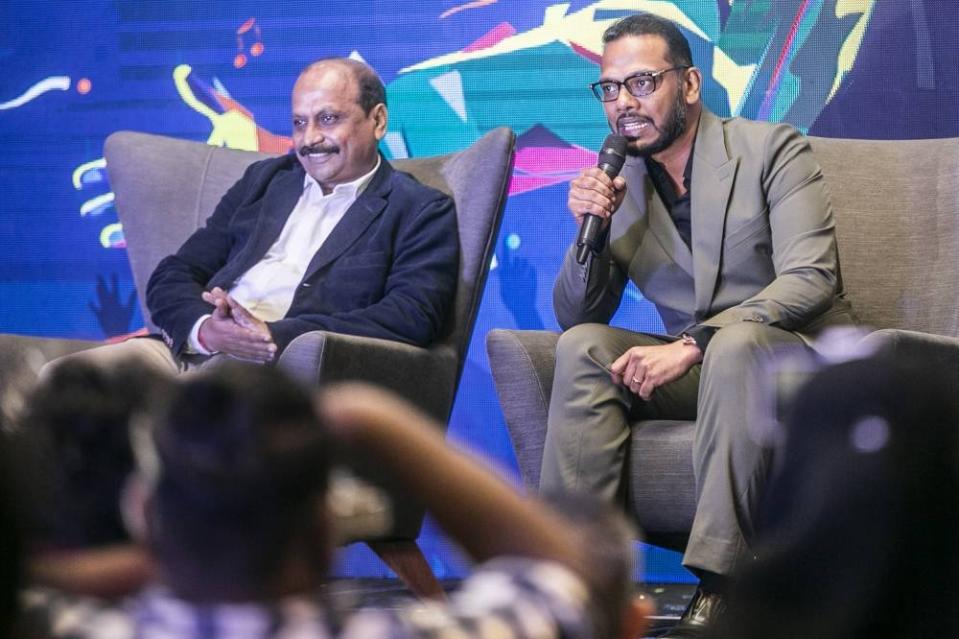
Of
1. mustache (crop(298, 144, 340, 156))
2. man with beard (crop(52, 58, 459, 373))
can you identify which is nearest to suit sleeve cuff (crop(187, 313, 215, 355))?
man with beard (crop(52, 58, 459, 373))

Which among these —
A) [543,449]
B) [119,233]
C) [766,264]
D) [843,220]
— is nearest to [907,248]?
[843,220]

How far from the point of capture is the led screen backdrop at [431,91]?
3.77 meters

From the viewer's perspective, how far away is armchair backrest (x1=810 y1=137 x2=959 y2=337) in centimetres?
308

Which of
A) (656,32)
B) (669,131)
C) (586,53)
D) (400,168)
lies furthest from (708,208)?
(586,53)

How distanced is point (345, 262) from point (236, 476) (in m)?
2.49

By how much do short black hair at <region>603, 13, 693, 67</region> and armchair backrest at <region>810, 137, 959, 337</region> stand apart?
43cm

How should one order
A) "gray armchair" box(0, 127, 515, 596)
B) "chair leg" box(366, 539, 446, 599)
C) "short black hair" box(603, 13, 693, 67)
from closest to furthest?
"gray armchair" box(0, 127, 515, 596) < "chair leg" box(366, 539, 446, 599) < "short black hair" box(603, 13, 693, 67)

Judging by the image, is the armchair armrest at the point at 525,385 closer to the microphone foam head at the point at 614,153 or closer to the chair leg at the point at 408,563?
the chair leg at the point at 408,563

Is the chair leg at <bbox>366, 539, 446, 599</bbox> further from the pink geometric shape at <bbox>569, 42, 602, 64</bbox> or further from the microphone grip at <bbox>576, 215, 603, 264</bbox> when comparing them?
the pink geometric shape at <bbox>569, 42, 602, 64</bbox>

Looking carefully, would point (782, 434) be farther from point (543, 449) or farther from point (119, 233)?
→ point (119, 233)

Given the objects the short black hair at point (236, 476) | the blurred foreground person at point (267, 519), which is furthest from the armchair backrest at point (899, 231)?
the short black hair at point (236, 476)

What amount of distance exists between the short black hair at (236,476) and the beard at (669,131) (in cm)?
243

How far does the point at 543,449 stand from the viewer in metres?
2.78

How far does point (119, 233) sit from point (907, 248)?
2437mm
